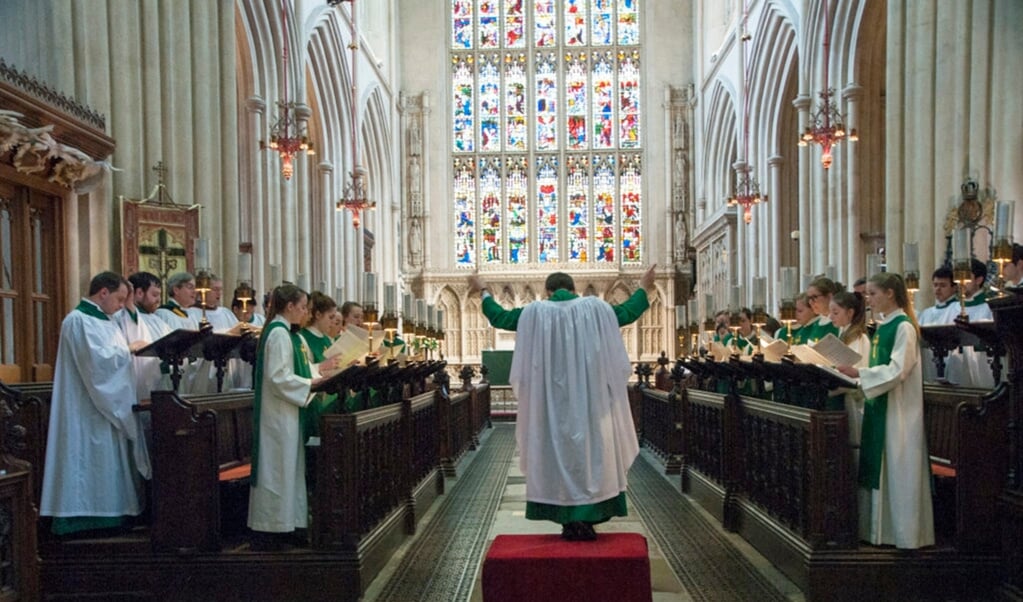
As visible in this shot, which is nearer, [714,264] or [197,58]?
[197,58]

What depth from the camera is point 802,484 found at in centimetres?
512

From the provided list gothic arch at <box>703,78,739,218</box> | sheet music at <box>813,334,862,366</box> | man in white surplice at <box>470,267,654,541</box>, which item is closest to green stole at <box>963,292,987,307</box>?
sheet music at <box>813,334,862,366</box>

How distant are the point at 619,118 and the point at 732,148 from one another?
4.65m

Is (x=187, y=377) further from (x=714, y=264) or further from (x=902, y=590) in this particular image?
(x=714, y=264)

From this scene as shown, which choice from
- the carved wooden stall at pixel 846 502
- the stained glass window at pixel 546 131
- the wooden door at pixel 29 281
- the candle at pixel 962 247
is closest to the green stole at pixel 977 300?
the candle at pixel 962 247

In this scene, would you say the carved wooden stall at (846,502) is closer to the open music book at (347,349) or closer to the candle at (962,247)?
the candle at (962,247)

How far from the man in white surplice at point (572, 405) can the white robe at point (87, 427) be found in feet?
7.09

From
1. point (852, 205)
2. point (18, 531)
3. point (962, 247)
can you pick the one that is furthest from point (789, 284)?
point (852, 205)

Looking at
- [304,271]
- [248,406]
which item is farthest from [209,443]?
[304,271]

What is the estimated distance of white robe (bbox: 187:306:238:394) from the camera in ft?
24.7

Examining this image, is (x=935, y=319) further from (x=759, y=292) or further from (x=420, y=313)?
(x=420, y=313)

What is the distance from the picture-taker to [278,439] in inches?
196

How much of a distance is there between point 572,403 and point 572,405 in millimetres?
11

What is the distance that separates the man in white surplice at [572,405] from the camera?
494 centimetres
